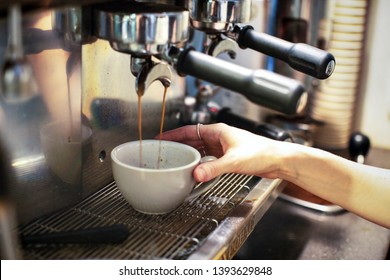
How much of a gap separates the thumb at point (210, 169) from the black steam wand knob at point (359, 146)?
46cm

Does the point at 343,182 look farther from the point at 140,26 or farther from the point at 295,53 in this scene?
the point at 140,26

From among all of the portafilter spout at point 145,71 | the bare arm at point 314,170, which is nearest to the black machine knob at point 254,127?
the bare arm at point 314,170

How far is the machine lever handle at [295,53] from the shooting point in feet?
1.85

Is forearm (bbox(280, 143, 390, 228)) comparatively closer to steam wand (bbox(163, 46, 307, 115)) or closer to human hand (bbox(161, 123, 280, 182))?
human hand (bbox(161, 123, 280, 182))

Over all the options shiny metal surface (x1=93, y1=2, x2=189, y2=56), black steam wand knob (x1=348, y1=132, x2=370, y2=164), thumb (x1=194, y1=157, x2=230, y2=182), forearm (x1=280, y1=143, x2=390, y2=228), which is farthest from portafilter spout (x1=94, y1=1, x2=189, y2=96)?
black steam wand knob (x1=348, y1=132, x2=370, y2=164)

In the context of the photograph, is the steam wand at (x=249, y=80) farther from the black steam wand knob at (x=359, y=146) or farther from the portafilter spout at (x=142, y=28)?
the black steam wand knob at (x=359, y=146)

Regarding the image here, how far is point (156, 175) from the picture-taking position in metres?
0.54

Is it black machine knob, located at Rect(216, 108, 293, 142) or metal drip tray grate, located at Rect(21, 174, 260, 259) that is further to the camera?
black machine knob, located at Rect(216, 108, 293, 142)

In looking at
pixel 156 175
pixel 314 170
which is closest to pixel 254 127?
pixel 314 170

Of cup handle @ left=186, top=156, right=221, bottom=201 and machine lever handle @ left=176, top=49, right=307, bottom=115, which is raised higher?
machine lever handle @ left=176, top=49, right=307, bottom=115

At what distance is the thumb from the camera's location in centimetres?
56

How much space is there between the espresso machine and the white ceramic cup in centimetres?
2
